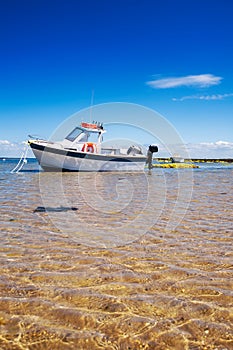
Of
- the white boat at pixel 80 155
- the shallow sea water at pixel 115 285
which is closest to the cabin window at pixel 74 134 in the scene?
the white boat at pixel 80 155

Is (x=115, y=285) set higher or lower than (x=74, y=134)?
lower

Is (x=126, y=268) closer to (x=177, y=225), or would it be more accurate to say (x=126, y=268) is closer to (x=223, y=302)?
(x=223, y=302)

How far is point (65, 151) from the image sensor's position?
33344 millimetres

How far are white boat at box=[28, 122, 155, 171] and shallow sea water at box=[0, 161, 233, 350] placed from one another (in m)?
25.5

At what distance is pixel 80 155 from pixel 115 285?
99.5 ft

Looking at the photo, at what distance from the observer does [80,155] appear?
34.0m

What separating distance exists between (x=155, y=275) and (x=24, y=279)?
1820 mm

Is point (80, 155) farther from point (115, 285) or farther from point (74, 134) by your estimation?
point (115, 285)

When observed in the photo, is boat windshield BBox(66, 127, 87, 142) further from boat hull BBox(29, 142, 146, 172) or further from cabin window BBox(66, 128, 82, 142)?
boat hull BBox(29, 142, 146, 172)

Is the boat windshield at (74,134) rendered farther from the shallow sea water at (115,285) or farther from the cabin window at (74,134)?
the shallow sea water at (115,285)

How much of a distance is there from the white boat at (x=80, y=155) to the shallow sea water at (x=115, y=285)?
25524 millimetres

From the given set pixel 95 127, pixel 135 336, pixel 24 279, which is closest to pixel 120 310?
pixel 135 336

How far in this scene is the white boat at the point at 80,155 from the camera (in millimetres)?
33312

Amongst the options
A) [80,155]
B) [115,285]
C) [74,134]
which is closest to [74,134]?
[74,134]
